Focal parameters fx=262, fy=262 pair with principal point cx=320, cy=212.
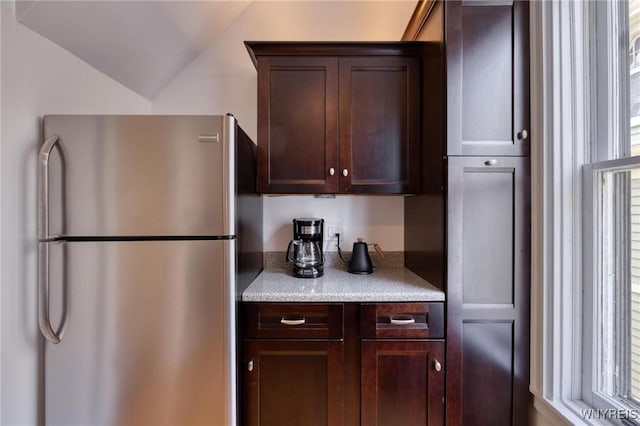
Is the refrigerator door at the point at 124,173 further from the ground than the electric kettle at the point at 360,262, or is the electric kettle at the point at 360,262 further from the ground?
the refrigerator door at the point at 124,173

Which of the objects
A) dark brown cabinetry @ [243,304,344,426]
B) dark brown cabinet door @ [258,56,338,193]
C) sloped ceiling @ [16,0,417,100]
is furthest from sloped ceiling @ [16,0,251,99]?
dark brown cabinetry @ [243,304,344,426]

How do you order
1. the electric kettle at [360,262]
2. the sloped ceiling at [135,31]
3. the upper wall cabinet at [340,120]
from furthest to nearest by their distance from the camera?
the electric kettle at [360,262], the upper wall cabinet at [340,120], the sloped ceiling at [135,31]

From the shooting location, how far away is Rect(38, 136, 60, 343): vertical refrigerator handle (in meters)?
1.02

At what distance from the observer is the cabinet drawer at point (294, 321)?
122cm

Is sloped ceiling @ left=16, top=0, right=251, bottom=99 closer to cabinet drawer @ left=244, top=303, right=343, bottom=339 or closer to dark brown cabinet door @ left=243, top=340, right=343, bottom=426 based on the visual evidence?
cabinet drawer @ left=244, top=303, right=343, bottom=339

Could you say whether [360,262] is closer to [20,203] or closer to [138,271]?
[138,271]

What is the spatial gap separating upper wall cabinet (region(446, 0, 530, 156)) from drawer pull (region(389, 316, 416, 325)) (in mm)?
810

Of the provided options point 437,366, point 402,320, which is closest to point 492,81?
point 402,320

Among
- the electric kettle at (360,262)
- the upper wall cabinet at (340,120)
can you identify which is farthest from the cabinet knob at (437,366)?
the upper wall cabinet at (340,120)

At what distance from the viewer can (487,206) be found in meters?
1.23

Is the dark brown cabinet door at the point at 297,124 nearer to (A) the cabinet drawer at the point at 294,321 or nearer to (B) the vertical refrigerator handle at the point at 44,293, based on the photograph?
(A) the cabinet drawer at the point at 294,321

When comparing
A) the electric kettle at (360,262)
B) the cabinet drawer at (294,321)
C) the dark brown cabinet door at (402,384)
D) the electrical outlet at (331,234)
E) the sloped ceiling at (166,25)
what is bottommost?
the dark brown cabinet door at (402,384)

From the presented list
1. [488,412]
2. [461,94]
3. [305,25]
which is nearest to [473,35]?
[461,94]

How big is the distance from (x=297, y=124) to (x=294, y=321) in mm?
1028
